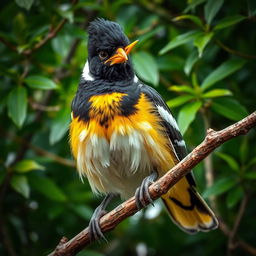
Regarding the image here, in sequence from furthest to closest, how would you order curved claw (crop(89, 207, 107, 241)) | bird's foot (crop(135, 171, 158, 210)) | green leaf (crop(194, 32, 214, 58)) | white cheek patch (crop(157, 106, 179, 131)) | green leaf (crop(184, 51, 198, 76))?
green leaf (crop(184, 51, 198, 76)) → white cheek patch (crop(157, 106, 179, 131)) → green leaf (crop(194, 32, 214, 58)) → curved claw (crop(89, 207, 107, 241)) → bird's foot (crop(135, 171, 158, 210))

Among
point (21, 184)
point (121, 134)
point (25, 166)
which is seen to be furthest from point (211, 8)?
point (21, 184)

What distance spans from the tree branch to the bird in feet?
0.38

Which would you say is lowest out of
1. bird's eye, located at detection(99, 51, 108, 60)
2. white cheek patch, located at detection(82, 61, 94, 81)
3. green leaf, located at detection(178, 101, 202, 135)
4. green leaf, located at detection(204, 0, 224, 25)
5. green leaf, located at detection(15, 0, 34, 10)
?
green leaf, located at detection(178, 101, 202, 135)

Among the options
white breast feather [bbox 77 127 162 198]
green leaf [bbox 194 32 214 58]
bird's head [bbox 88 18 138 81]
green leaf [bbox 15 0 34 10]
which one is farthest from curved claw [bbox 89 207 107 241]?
green leaf [bbox 15 0 34 10]

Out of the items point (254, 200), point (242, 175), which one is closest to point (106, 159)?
point (242, 175)

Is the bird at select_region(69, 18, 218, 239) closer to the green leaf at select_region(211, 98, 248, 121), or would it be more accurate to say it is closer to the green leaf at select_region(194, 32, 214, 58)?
the green leaf at select_region(211, 98, 248, 121)

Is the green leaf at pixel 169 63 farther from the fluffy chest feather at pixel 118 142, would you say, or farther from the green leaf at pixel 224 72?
the fluffy chest feather at pixel 118 142

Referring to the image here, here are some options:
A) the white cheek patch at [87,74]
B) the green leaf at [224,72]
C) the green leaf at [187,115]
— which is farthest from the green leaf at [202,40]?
the white cheek patch at [87,74]

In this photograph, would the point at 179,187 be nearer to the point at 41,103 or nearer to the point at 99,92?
the point at 99,92

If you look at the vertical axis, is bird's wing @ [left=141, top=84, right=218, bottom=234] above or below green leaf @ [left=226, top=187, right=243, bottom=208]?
above

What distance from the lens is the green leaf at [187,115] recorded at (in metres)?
4.51

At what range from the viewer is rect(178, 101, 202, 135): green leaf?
451 cm

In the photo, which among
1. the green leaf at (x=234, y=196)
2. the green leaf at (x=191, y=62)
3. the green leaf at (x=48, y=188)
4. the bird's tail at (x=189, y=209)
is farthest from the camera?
the green leaf at (x=48, y=188)

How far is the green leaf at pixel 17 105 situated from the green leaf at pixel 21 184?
2.27 feet
